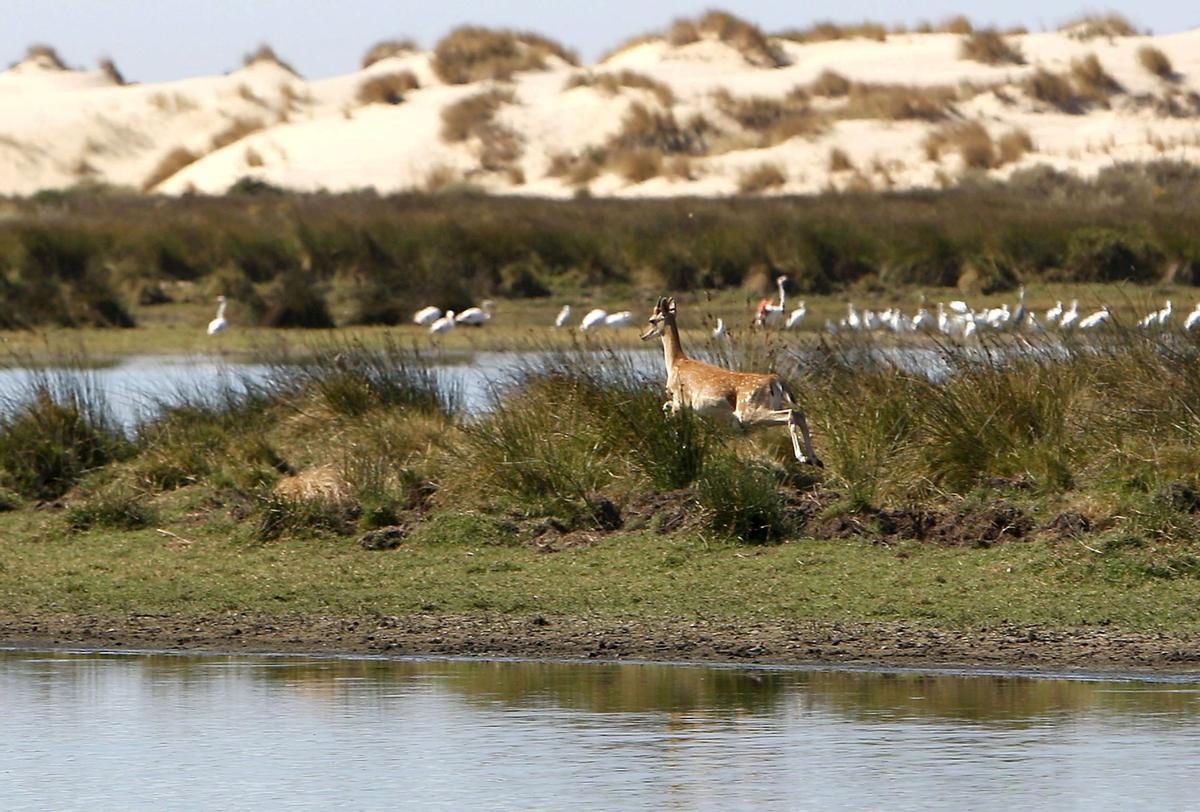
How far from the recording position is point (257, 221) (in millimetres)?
40062

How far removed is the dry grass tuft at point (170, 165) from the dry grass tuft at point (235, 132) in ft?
3.70

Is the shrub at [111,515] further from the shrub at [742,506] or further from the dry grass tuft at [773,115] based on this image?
the dry grass tuft at [773,115]

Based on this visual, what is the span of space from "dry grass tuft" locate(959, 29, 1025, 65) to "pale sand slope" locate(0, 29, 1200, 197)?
0.47 meters

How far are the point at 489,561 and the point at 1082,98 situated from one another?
53.9 meters

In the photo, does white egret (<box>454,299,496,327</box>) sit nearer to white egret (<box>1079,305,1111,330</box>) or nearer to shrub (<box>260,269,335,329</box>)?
shrub (<box>260,269,335,329</box>)

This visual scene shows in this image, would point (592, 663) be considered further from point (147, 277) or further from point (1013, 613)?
point (147, 277)

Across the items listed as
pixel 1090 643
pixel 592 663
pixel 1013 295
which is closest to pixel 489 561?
pixel 592 663

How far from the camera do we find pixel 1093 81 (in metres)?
63.9

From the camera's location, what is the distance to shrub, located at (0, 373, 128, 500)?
1504 centimetres

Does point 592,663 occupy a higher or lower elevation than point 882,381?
lower

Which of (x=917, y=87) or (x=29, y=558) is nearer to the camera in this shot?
(x=29, y=558)

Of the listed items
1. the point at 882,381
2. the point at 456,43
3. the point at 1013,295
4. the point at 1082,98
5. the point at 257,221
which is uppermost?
the point at 456,43

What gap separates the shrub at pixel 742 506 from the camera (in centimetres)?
1223

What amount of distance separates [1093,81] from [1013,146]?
8532 millimetres
